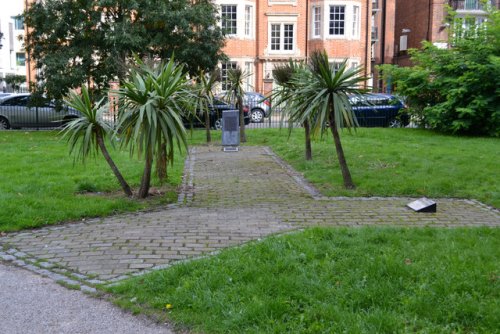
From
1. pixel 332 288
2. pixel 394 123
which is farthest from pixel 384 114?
pixel 332 288

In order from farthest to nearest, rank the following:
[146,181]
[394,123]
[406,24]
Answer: [406,24] < [394,123] < [146,181]

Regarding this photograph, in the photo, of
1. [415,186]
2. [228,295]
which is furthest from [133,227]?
[415,186]

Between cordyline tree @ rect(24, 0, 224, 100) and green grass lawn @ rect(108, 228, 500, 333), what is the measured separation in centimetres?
1524

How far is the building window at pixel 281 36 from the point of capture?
39.3 m

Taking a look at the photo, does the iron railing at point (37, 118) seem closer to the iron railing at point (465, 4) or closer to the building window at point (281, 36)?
the building window at point (281, 36)

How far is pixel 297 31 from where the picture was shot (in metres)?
39.3

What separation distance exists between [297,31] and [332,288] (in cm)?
3658

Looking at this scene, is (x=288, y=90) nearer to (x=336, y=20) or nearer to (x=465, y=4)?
(x=336, y=20)

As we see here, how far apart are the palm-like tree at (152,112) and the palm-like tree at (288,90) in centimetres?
247

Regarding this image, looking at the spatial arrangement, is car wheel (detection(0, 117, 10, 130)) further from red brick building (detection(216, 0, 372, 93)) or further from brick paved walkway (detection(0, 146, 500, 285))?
red brick building (detection(216, 0, 372, 93))

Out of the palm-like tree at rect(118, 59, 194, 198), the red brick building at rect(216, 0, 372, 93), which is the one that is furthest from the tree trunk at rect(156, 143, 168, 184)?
the red brick building at rect(216, 0, 372, 93)

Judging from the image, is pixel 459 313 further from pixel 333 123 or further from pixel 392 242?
pixel 333 123

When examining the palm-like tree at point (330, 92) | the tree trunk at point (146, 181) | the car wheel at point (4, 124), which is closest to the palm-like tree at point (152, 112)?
the tree trunk at point (146, 181)

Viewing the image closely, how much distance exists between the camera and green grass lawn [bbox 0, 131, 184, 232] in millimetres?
7398
